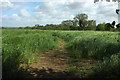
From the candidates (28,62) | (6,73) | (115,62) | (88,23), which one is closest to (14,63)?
(6,73)

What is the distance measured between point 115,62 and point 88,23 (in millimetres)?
47196

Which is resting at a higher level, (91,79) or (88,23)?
(88,23)

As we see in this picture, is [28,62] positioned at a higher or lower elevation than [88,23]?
lower

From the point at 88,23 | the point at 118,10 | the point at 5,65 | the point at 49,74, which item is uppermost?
the point at 88,23

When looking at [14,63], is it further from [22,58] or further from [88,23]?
[88,23]

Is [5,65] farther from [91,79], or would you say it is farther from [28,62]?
[91,79]

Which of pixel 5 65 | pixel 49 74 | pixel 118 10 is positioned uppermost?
pixel 118 10

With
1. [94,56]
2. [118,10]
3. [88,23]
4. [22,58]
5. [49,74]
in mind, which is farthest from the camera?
[88,23]

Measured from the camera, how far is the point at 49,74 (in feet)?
12.7

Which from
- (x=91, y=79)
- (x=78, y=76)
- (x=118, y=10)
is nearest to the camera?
(x=118, y=10)

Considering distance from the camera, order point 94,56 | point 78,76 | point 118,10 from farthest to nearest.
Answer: point 94,56 → point 78,76 → point 118,10

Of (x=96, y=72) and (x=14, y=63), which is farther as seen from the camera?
(x=14, y=63)

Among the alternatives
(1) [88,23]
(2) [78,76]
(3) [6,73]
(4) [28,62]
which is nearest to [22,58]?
(4) [28,62]

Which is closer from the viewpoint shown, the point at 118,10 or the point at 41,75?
the point at 118,10
